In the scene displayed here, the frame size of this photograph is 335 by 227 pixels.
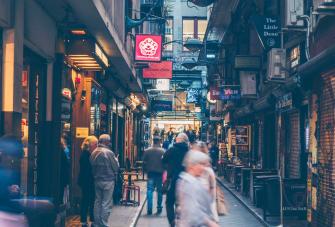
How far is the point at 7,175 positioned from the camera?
21.8 ft

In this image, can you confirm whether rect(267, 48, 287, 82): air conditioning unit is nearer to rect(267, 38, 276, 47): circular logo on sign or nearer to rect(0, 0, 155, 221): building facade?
rect(267, 38, 276, 47): circular logo on sign

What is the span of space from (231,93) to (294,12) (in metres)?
12.4

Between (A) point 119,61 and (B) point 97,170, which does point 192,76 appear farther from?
(B) point 97,170

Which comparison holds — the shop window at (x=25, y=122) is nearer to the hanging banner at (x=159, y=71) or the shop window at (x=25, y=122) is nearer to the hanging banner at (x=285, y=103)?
the hanging banner at (x=285, y=103)

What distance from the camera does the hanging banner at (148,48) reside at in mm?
22375

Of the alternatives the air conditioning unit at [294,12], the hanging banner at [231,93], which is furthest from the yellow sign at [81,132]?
the hanging banner at [231,93]

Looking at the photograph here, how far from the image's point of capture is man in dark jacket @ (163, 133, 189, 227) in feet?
44.6

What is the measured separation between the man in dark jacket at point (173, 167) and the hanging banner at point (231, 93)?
14.0 metres

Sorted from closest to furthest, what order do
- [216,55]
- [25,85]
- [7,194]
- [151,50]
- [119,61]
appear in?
1. [7,194]
2. [25,85]
3. [119,61]
4. [151,50]
5. [216,55]

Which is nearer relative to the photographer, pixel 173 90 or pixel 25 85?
pixel 25 85

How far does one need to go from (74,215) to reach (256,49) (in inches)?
513

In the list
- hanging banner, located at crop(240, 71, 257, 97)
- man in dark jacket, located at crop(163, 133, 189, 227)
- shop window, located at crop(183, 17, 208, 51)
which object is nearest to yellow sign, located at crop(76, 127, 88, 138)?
man in dark jacket, located at crop(163, 133, 189, 227)

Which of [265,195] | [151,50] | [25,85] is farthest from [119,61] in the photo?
[25,85]

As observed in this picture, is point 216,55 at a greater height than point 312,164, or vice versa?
point 216,55
